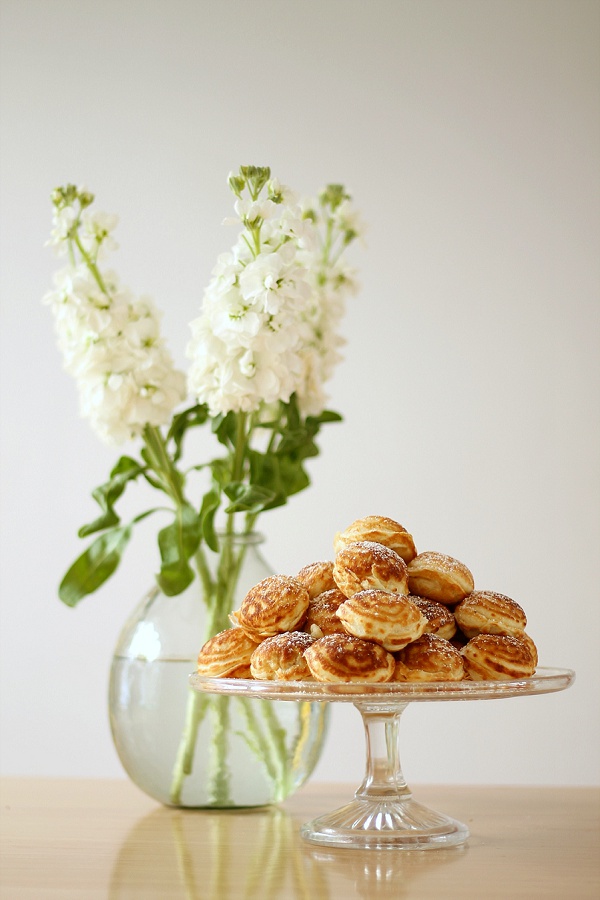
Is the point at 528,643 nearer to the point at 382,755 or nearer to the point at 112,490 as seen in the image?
the point at 382,755

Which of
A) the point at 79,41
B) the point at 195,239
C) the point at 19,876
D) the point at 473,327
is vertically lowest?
the point at 19,876

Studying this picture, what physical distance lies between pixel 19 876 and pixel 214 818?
0.27 metres

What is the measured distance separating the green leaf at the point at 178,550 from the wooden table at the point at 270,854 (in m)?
0.23

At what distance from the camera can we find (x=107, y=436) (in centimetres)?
118

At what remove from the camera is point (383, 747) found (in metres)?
0.93

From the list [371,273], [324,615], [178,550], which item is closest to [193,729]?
[178,550]

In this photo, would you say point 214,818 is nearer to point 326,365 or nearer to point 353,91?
point 326,365

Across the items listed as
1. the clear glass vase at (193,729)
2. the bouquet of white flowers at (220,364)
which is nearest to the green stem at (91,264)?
the bouquet of white flowers at (220,364)

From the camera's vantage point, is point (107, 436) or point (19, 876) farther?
point (107, 436)

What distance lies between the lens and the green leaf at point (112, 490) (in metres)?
1.22

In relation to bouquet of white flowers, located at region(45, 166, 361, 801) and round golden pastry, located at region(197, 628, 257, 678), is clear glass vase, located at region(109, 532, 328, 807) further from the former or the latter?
round golden pastry, located at region(197, 628, 257, 678)

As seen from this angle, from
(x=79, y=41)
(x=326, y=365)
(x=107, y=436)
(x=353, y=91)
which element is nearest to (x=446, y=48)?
(x=353, y=91)

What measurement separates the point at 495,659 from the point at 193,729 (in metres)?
0.38

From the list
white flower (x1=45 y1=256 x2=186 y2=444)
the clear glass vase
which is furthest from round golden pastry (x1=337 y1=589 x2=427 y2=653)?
white flower (x1=45 y1=256 x2=186 y2=444)
